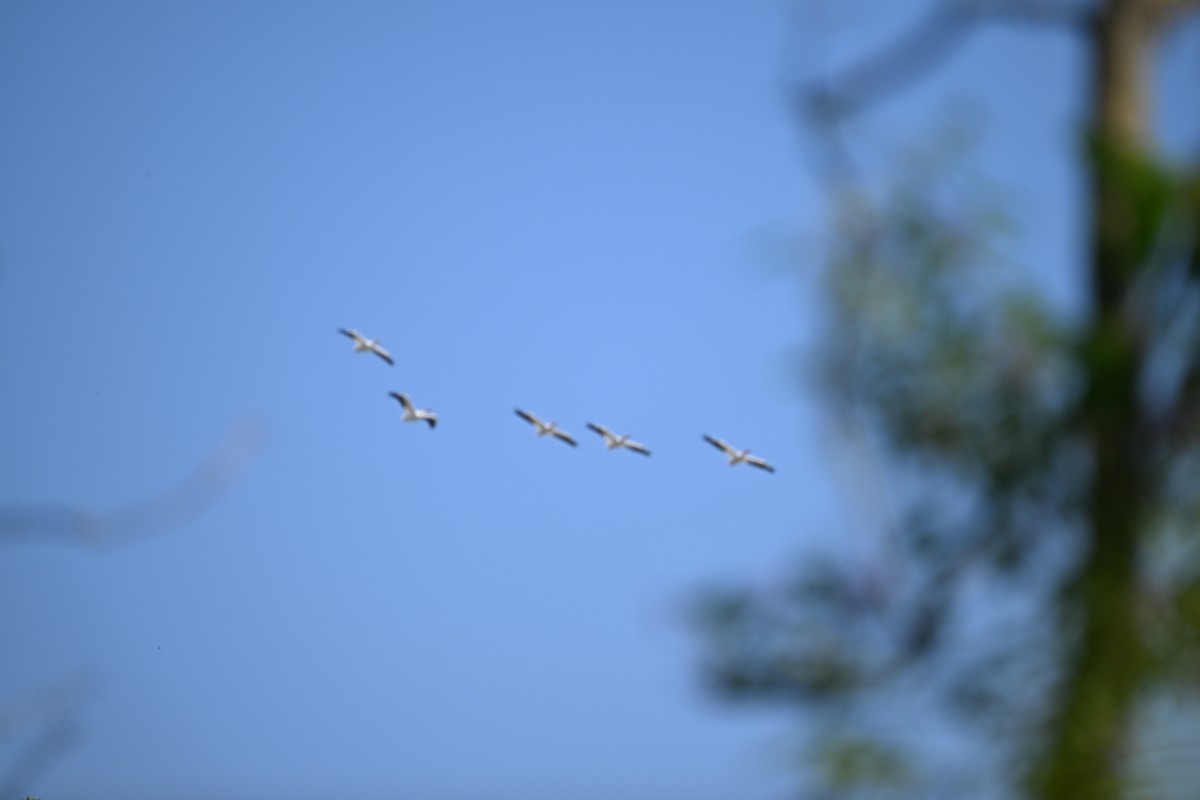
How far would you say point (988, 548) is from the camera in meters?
3.49

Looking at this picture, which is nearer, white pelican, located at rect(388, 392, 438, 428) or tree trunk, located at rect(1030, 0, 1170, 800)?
white pelican, located at rect(388, 392, 438, 428)

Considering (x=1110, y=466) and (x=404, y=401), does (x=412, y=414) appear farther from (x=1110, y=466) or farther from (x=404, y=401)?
(x=1110, y=466)

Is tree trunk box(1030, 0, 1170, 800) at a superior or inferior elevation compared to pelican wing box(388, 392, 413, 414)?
superior

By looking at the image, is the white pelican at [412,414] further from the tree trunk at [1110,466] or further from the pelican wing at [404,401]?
the tree trunk at [1110,466]

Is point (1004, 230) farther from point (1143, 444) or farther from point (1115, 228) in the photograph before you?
point (1143, 444)

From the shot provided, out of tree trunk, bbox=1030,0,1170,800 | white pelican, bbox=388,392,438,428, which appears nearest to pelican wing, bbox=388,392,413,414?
white pelican, bbox=388,392,438,428

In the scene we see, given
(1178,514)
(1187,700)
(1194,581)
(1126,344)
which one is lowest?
(1187,700)

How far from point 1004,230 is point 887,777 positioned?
172 cm

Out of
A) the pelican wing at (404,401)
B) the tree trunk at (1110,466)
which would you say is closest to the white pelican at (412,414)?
the pelican wing at (404,401)

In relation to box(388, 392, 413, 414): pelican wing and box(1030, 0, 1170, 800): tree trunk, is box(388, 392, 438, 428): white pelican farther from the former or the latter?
box(1030, 0, 1170, 800): tree trunk

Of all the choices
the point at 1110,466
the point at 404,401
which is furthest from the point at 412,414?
the point at 1110,466

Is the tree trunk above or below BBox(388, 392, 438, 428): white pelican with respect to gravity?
above

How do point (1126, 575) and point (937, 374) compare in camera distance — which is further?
point (937, 374)

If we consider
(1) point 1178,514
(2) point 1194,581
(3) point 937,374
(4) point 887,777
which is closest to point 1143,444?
(1) point 1178,514
